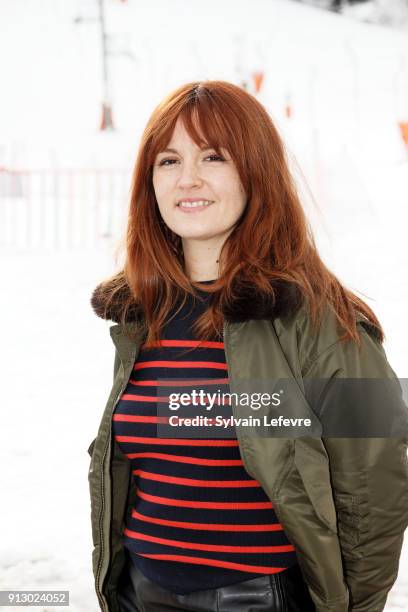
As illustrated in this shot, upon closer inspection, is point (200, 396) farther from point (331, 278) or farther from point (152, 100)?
point (152, 100)

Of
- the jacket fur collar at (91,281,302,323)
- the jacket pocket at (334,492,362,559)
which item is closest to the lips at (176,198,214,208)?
the jacket fur collar at (91,281,302,323)

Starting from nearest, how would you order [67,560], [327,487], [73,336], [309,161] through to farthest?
[327,487], [67,560], [309,161], [73,336]

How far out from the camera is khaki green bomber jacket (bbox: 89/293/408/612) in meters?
1.09

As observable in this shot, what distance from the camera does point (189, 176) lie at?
4.11 ft

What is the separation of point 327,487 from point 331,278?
Result: 38 centimetres

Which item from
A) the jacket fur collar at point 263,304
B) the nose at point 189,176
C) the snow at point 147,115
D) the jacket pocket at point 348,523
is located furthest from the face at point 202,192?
the snow at point 147,115

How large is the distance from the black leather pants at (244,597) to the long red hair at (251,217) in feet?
1.46

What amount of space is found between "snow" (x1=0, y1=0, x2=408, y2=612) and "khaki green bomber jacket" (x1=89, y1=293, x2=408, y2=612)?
1.16m

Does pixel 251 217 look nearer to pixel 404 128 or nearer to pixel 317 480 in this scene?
pixel 317 480

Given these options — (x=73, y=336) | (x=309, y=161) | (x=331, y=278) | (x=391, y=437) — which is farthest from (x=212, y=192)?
(x=73, y=336)

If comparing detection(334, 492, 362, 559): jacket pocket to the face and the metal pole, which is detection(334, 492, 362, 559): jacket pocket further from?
the metal pole

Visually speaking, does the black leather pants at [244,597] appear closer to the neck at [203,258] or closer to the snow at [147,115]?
the neck at [203,258]

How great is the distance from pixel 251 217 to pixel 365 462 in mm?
494

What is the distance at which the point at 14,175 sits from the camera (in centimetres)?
240
